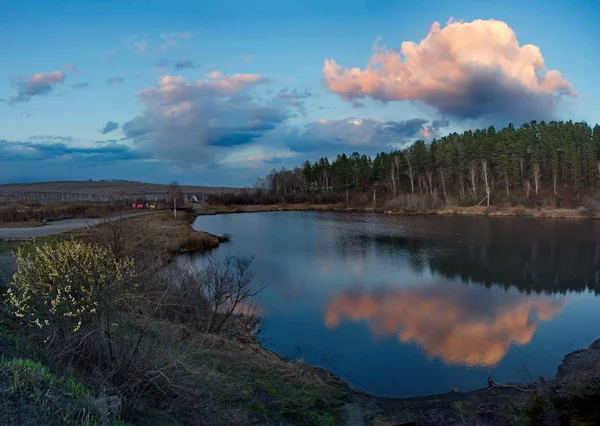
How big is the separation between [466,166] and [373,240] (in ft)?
156

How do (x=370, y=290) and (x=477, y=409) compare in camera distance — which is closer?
(x=477, y=409)

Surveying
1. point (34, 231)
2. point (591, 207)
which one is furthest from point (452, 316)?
point (591, 207)

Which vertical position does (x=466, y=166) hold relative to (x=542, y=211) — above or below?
above

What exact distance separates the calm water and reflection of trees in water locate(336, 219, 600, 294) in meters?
0.09

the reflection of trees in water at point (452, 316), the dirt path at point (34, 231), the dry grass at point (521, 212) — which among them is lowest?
the reflection of trees in water at point (452, 316)

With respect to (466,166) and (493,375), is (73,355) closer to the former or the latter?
(493,375)

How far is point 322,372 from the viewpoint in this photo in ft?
42.7

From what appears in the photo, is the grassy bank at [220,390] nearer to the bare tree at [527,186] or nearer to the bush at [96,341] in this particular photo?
the bush at [96,341]

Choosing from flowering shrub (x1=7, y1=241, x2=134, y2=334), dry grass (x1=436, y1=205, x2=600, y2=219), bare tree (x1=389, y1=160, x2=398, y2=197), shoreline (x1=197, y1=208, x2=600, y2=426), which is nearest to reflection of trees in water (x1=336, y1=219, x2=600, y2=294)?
dry grass (x1=436, y1=205, x2=600, y2=219)

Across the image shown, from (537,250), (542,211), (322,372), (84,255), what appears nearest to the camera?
(84,255)

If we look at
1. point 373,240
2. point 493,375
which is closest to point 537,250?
point 373,240

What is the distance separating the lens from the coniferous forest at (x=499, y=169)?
73125mm

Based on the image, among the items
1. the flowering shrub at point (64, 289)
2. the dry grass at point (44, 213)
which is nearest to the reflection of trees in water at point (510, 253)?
the flowering shrub at point (64, 289)

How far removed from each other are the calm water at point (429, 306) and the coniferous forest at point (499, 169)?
33.9 meters
